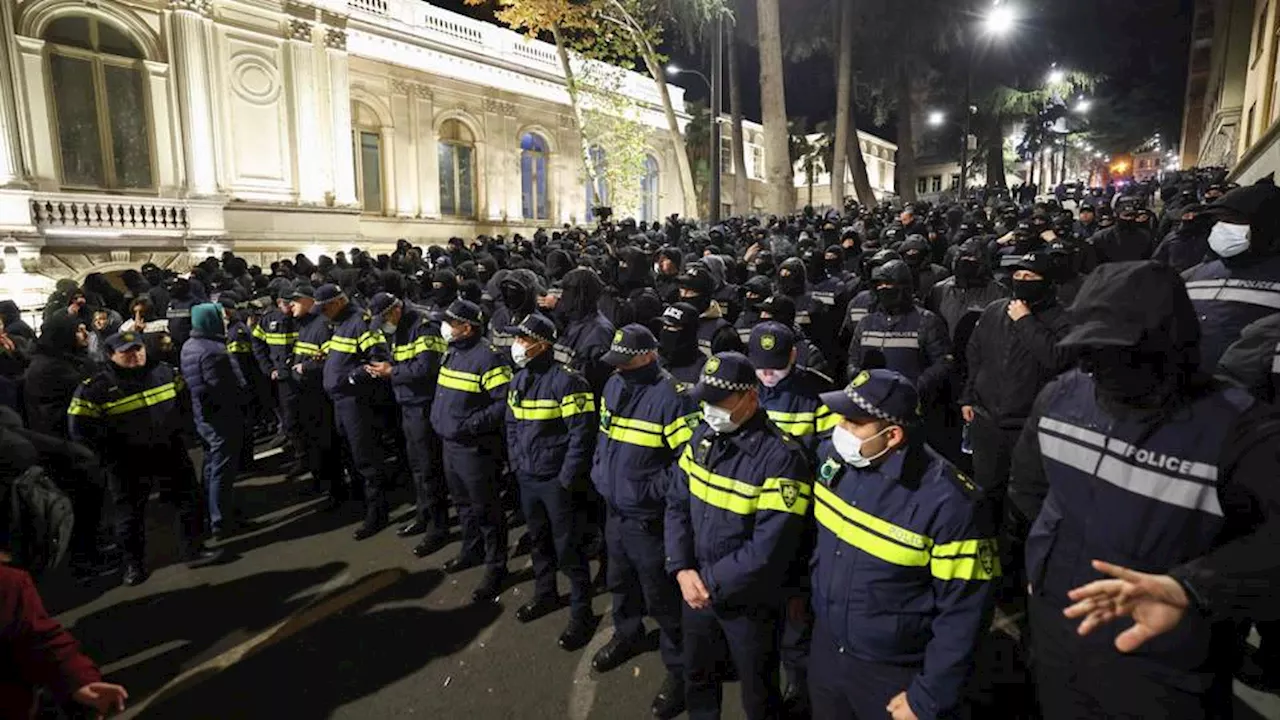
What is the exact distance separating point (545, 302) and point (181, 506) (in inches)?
143

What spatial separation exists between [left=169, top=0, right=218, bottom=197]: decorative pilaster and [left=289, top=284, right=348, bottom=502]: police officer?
534 inches

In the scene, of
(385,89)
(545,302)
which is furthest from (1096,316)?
(385,89)

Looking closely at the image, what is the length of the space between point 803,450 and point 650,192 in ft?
126

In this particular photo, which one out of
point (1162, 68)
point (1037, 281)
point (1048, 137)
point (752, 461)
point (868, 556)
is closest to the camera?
point (868, 556)

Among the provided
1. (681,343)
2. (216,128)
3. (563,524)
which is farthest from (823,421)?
(216,128)

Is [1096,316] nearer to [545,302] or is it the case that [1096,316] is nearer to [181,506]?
[545,302]

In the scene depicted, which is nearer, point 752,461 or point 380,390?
point 752,461

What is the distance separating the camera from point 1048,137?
54.6 meters

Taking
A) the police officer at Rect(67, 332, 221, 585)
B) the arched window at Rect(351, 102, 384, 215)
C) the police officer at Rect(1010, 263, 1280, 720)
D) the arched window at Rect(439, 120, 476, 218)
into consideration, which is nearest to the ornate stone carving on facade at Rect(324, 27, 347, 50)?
the arched window at Rect(351, 102, 384, 215)

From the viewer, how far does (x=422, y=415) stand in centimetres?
605

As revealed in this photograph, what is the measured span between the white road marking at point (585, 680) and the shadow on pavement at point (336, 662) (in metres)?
0.78

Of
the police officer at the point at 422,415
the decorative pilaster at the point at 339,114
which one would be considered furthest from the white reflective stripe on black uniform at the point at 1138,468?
the decorative pilaster at the point at 339,114

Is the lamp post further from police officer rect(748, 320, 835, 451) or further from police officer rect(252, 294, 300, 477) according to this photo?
police officer rect(748, 320, 835, 451)

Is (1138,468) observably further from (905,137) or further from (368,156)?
(905,137)
